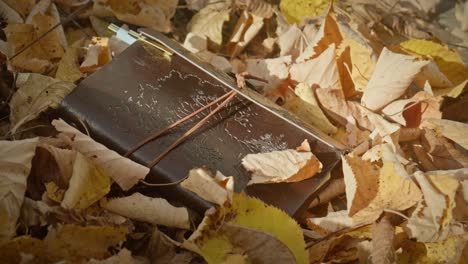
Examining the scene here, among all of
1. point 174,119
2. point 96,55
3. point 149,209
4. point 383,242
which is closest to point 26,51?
point 96,55

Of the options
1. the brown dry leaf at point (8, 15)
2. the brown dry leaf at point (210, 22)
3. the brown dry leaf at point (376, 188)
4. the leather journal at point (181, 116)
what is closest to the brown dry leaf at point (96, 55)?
the leather journal at point (181, 116)

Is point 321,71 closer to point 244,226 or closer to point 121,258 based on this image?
point 244,226

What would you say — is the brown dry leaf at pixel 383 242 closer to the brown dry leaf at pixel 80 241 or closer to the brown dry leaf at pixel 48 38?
the brown dry leaf at pixel 80 241

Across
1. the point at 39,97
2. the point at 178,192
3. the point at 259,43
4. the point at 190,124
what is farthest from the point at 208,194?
the point at 259,43

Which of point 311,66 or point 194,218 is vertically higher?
point 311,66

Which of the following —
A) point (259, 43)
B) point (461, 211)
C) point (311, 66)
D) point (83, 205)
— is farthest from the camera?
point (259, 43)

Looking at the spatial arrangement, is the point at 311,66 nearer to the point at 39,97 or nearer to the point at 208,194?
the point at 208,194

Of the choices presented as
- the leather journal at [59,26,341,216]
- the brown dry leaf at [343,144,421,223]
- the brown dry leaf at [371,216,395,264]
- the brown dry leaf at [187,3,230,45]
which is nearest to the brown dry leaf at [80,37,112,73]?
the leather journal at [59,26,341,216]
